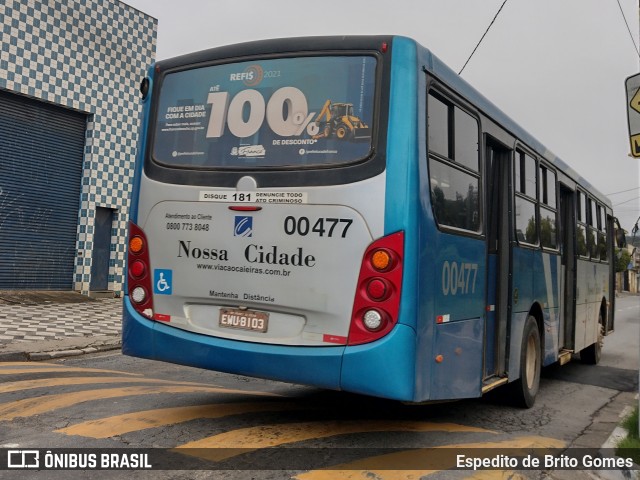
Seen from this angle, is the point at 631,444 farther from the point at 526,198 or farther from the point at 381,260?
the point at 526,198

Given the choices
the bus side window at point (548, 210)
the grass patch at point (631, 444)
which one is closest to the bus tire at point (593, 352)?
the bus side window at point (548, 210)

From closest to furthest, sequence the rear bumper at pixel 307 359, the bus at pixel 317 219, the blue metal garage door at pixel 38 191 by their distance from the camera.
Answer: the rear bumper at pixel 307 359 < the bus at pixel 317 219 < the blue metal garage door at pixel 38 191

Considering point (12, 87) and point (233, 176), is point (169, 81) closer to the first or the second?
point (233, 176)

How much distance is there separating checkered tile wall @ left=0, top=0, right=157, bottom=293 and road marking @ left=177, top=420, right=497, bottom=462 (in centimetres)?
1200

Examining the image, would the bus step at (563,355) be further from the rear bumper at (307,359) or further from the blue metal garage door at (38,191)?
the blue metal garage door at (38,191)

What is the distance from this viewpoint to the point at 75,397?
5684 millimetres

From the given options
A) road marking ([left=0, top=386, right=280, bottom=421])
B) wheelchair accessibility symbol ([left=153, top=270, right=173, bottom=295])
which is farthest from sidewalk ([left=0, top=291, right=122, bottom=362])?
wheelchair accessibility symbol ([left=153, top=270, right=173, bottom=295])

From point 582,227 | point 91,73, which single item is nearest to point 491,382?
point 582,227

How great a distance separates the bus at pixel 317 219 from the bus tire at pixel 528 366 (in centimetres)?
100

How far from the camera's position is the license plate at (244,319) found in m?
4.54

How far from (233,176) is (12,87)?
1137cm

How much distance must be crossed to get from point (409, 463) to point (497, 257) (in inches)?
95.0

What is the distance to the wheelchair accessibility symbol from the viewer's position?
492cm

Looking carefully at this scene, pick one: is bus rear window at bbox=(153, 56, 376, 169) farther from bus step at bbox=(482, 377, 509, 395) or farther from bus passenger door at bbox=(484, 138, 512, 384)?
bus step at bbox=(482, 377, 509, 395)
